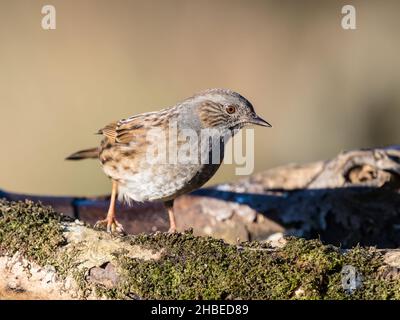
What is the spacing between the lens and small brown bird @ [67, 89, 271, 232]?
577 cm

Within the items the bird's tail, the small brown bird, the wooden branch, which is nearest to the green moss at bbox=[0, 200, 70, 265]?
the wooden branch

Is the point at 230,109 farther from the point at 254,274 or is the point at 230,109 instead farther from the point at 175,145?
the point at 254,274

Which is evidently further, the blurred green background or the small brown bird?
the blurred green background

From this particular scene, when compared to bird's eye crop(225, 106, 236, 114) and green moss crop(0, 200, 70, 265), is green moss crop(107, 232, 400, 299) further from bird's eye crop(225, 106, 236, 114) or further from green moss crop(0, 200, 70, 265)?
bird's eye crop(225, 106, 236, 114)

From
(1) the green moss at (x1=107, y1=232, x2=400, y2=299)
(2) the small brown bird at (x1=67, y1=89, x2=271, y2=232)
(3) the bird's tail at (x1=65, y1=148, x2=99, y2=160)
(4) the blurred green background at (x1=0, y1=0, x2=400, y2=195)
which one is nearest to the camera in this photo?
(1) the green moss at (x1=107, y1=232, x2=400, y2=299)

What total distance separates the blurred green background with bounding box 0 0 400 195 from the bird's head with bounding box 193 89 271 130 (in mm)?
5127

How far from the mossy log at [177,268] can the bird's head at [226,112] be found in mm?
1596

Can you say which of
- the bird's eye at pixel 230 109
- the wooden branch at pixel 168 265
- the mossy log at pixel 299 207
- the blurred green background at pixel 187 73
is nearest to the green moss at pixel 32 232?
the wooden branch at pixel 168 265

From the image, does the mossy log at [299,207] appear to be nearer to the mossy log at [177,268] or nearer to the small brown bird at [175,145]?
the small brown bird at [175,145]

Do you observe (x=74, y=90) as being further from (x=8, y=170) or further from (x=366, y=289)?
(x=366, y=289)

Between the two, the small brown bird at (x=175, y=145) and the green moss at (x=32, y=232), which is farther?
the small brown bird at (x=175, y=145)

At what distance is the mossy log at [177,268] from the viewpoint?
13.7 ft

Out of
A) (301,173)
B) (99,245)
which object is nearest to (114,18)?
(301,173)
